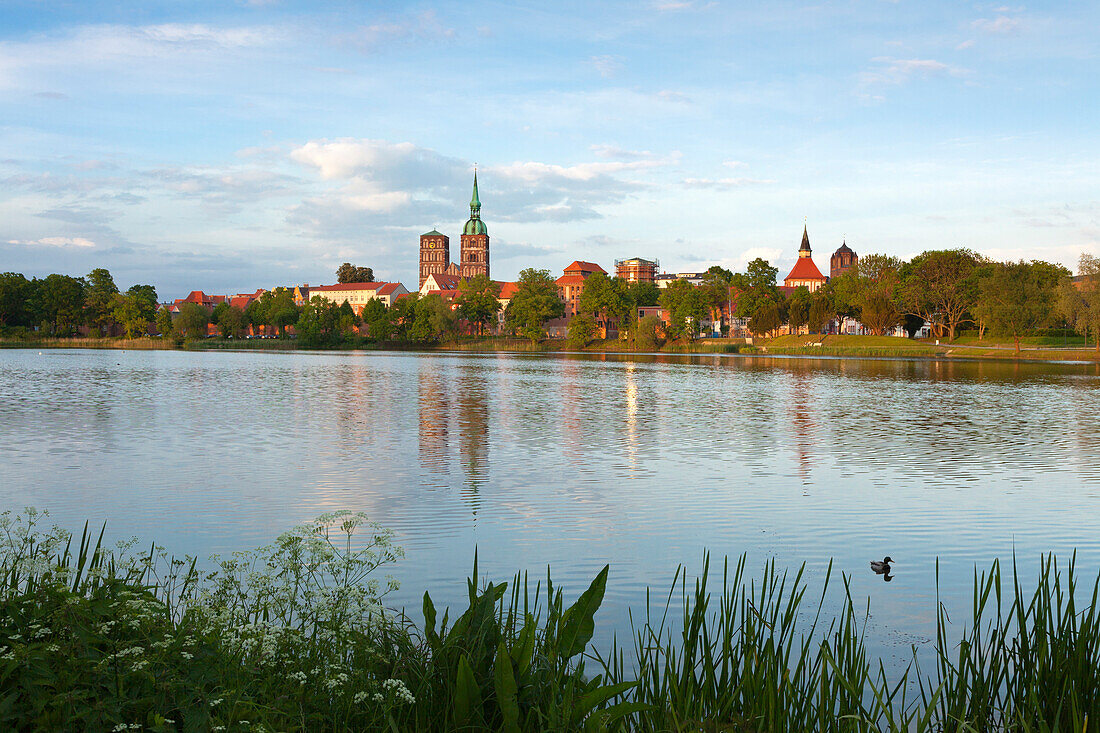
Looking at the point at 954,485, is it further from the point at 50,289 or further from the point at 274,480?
the point at 50,289

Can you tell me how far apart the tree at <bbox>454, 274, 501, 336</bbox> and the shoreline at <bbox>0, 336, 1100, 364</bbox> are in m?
6.12

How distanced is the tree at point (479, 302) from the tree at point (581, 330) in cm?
2254

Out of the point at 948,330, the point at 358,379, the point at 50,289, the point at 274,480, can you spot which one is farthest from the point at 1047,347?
the point at 50,289

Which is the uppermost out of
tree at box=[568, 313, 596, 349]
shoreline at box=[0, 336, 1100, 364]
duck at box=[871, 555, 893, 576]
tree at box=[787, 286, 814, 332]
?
tree at box=[787, 286, 814, 332]

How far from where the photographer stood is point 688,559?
31.8 ft

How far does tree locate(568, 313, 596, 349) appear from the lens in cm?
11506

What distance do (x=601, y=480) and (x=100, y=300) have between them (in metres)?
145

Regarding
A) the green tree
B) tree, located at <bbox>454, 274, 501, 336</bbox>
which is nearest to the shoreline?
tree, located at <bbox>454, 274, 501, 336</bbox>

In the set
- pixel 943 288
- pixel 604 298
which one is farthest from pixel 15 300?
pixel 943 288

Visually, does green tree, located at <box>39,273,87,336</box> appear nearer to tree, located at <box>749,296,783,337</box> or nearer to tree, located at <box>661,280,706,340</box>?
tree, located at <box>661,280,706,340</box>

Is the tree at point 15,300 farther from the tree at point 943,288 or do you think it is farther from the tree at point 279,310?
the tree at point 943,288

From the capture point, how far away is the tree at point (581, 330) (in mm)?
115062

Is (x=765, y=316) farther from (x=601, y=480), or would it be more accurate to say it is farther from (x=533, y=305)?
(x=601, y=480)

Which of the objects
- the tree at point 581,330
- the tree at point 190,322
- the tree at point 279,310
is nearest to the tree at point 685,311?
the tree at point 581,330
